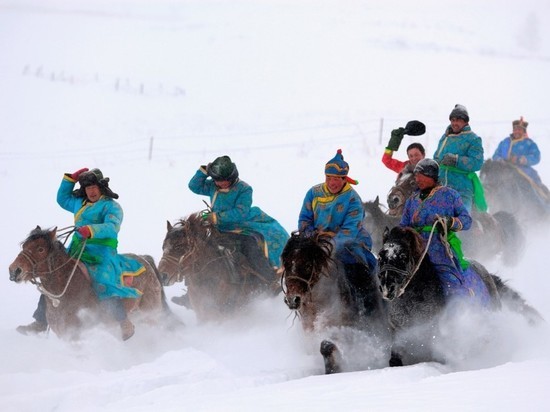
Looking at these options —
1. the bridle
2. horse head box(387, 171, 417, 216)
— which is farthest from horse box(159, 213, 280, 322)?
horse head box(387, 171, 417, 216)

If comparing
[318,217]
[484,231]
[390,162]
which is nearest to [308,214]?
[318,217]

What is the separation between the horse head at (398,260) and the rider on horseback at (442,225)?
19 cm

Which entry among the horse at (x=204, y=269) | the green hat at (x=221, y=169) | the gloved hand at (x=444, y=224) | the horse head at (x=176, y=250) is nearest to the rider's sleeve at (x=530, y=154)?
the green hat at (x=221, y=169)

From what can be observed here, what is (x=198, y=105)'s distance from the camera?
1470 inches

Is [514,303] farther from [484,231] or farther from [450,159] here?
[484,231]

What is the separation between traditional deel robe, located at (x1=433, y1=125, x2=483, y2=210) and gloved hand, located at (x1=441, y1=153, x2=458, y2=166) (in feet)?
0.19

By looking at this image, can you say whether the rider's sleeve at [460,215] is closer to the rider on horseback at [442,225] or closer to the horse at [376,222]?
the rider on horseback at [442,225]

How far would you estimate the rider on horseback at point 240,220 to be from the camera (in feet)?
32.8

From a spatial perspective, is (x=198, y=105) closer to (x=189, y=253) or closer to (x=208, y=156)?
(x=208, y=156)

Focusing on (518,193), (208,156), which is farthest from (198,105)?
(518,193)

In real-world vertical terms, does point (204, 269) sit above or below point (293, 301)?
above

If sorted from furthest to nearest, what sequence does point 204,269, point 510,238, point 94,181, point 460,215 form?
point 510,238 < point 204,269 < point 94,181 < point 460,215

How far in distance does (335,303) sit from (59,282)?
3.14 metres

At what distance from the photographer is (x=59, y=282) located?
8500 millimetres
